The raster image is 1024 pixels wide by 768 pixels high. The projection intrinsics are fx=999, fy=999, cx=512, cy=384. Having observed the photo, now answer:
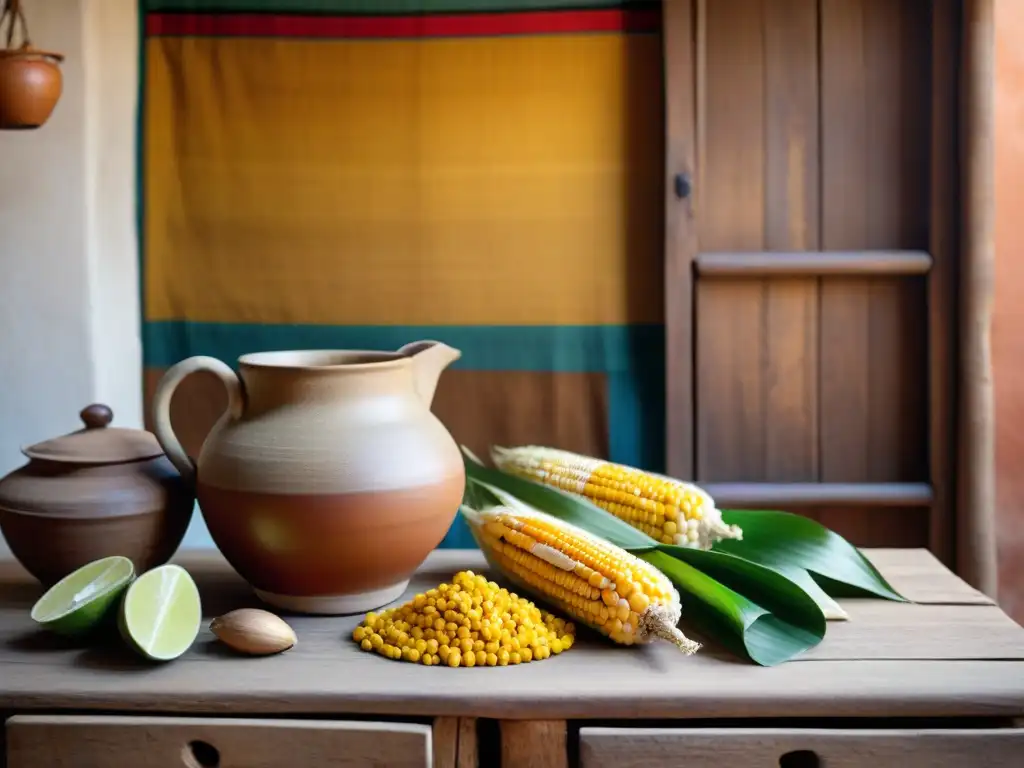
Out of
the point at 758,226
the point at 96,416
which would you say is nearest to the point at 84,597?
the point at 96,416

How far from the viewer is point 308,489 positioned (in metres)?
1.08

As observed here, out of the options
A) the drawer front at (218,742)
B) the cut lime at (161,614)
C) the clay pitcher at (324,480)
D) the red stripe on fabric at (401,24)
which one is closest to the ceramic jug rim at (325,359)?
the clay pitcher at (324,480)

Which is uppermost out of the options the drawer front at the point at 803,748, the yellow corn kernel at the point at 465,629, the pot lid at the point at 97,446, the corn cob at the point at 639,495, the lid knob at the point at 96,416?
the lid knob at the point at 96,416

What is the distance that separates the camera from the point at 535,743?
0.97 metres

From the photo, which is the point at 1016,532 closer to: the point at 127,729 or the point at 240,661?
the point at 240,661

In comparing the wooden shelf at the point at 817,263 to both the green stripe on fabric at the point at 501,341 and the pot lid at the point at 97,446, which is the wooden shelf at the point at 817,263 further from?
the pot lid at the point at 97,446

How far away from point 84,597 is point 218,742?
0.25 m

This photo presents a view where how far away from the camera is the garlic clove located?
104cm

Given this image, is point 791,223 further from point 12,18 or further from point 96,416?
point 12,18

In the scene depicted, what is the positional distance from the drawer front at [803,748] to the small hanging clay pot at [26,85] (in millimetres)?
1361

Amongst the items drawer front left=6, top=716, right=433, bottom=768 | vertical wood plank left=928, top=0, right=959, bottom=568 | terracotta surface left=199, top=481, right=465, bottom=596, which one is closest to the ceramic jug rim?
terracotta surface left=199, top=481, right=465, bottom=596

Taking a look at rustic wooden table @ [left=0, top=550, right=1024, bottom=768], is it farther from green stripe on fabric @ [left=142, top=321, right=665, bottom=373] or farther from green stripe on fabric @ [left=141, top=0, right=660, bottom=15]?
green stripe on fabric @ [left=141, top=0, right=660, bottom=15]

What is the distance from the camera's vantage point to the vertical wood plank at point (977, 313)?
1797mm

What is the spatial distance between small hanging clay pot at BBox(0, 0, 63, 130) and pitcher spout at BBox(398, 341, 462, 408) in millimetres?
869
